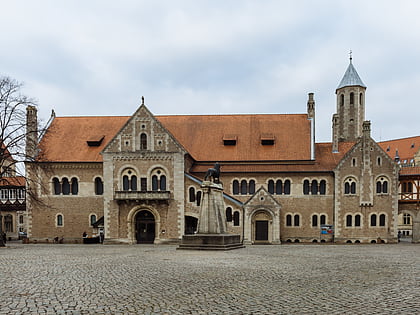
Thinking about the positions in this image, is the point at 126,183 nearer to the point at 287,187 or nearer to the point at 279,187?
the point at 279,187

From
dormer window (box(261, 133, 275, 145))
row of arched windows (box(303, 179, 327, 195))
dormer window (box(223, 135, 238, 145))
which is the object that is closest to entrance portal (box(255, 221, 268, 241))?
row of arched windows (box(303, 179, 327, 195))

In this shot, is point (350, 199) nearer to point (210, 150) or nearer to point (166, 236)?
point (210, 150)

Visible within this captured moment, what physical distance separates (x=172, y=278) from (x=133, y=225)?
28460mm

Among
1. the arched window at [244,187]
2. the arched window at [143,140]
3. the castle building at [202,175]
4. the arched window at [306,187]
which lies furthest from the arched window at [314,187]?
the arched window at [143,140]

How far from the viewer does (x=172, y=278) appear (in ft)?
50.2

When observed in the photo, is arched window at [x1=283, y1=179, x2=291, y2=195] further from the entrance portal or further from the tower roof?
the tower roof

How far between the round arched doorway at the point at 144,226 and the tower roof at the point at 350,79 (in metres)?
32.1

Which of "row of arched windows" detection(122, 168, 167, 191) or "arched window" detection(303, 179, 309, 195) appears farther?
"arched window" detection(303, 179, 309, 195)

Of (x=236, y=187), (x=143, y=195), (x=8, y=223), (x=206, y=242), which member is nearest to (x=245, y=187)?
(x=236, y=187)

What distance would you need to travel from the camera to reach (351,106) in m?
58.8

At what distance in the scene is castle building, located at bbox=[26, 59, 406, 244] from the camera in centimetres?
4256

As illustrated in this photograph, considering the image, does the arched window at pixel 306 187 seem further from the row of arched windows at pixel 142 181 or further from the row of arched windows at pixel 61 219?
the row of arched windows at pixel 61 219

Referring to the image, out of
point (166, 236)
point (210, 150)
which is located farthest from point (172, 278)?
point (210, 150)

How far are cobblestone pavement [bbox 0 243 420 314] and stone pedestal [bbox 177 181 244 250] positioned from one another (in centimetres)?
765
